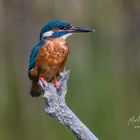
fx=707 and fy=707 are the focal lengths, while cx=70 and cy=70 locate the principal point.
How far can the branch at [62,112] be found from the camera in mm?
2176

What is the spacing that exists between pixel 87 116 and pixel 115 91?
0.49 m

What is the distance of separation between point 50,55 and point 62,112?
0.43 metres

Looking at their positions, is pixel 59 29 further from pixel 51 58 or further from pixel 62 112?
pixel 62 112

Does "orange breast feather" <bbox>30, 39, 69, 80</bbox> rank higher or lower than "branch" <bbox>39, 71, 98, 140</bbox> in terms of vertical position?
higher

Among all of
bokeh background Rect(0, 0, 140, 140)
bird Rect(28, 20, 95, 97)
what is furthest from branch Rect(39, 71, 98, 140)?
bokeh background Rect(0, 0, 140, 140)

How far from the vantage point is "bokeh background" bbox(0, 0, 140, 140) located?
4477mm

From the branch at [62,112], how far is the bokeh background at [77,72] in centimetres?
197

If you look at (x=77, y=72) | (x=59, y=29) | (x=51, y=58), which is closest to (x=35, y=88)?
(x=51, y=58)

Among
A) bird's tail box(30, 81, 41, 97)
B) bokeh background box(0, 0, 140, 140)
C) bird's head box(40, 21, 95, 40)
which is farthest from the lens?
bokeh background box(0, 0, 140, 140)

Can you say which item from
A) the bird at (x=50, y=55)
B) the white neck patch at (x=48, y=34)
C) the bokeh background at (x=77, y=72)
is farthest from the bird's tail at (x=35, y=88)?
the bokeh background at (x=77, y=72)

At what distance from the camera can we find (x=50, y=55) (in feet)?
8.52

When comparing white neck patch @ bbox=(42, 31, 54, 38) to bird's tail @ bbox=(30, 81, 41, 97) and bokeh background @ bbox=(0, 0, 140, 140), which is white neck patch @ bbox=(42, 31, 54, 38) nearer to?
bird's tail @ bbox=(30, 81, 41, 97)

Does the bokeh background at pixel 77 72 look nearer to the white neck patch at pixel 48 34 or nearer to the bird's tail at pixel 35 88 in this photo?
the bird's tail at pixel 35 88

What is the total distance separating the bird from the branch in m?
0.20
